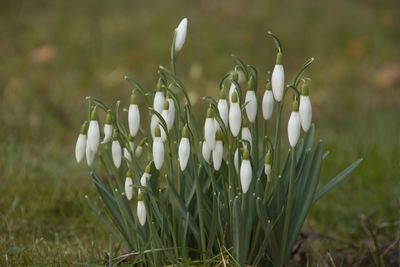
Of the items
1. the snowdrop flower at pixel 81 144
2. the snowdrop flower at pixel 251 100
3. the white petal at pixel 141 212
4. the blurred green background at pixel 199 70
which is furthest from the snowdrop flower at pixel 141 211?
the blurred green background at pixel 199 70

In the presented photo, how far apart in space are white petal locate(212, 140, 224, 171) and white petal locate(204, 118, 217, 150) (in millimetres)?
41

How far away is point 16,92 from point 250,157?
4.11 m

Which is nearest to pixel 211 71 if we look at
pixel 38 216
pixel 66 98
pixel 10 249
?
pixel 66 98

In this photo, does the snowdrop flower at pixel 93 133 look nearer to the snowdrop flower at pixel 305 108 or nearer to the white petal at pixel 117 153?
the white petal at pixel 117 153

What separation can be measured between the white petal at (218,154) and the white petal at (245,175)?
0.09 meters

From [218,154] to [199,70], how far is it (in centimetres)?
439

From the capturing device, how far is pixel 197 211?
2.60 m

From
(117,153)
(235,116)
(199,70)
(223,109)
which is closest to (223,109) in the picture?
(223,109)

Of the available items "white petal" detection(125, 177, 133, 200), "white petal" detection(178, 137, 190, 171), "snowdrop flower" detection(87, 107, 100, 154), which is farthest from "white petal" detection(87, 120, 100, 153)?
"white petal" detection(178, 137, 190, 171)

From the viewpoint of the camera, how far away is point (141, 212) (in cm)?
250

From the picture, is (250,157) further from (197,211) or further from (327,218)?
(327,218)

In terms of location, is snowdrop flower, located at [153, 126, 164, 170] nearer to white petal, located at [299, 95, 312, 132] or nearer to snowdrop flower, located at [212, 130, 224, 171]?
snowdrop flower, located at [212, 130, 224, 171]

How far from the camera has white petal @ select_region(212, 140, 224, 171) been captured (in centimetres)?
242

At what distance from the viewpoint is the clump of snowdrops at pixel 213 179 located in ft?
8.02
